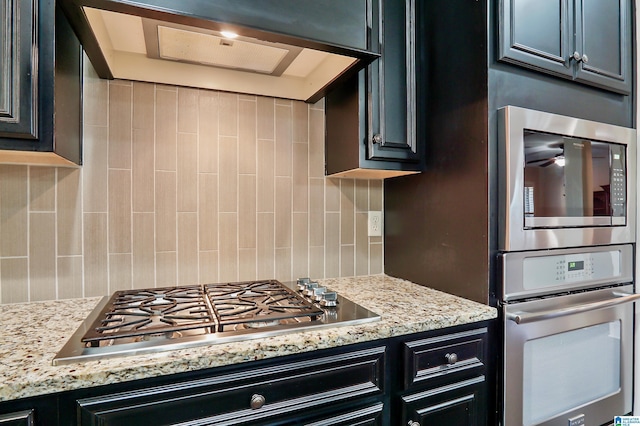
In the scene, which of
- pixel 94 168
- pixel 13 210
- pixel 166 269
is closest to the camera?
pixel 13 210

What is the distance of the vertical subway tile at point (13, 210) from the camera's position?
1215 mm

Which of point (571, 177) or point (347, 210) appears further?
point (347, 210)

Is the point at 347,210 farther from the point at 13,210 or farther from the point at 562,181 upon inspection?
the point at 13,210

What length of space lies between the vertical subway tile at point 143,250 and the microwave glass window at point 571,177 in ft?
4.74

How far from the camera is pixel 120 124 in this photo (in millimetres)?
1363

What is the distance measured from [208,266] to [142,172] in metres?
0.48

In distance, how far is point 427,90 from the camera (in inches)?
57.8

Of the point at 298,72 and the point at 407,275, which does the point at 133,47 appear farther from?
the point at 407,275

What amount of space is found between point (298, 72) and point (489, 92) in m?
0.79

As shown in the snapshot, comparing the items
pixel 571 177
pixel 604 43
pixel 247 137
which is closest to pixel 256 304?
pixel 247 137

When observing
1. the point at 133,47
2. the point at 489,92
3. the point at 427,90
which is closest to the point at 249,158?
the point at 133,47

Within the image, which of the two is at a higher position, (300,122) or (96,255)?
(300,122)

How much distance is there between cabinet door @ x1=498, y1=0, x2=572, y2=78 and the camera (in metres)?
1.20

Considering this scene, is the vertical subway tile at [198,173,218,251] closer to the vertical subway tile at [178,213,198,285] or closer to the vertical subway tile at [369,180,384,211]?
the vertical subway tile at [178,213,198,285]
